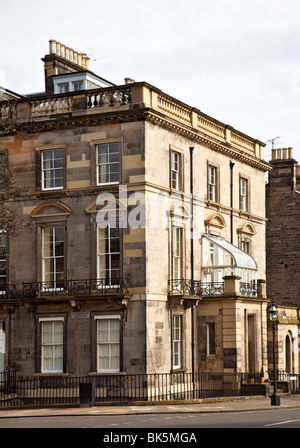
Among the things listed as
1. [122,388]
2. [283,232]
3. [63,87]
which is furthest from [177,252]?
[283,232]

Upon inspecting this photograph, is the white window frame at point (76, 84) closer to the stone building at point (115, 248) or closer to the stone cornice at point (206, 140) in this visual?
the stone building at point (115, 248)

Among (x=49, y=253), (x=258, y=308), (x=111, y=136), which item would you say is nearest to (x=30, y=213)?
(x=49, y=253)

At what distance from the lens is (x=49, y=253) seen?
40531 millimetres

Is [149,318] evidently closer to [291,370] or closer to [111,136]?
[111,136]

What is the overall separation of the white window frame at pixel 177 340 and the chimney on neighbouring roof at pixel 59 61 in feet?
47.5

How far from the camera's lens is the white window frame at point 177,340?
40.5m

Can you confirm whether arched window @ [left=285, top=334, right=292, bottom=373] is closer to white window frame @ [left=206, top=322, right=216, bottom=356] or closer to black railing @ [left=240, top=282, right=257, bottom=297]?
black railing @ [left=240, top=282, right=257, bottom=297]

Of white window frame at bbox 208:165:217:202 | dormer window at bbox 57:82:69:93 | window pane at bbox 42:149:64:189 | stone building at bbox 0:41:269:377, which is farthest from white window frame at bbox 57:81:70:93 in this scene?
white window frame at bbox 208:165:217:202

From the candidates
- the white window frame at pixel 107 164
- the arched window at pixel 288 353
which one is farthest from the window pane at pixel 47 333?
the arched window at pixel 288 353

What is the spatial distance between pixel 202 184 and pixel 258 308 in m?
6.51

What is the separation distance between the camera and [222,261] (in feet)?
146

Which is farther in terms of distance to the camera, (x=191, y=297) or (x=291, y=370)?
(x=291, y=370)

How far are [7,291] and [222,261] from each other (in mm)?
10367

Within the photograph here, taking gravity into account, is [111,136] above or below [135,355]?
above
